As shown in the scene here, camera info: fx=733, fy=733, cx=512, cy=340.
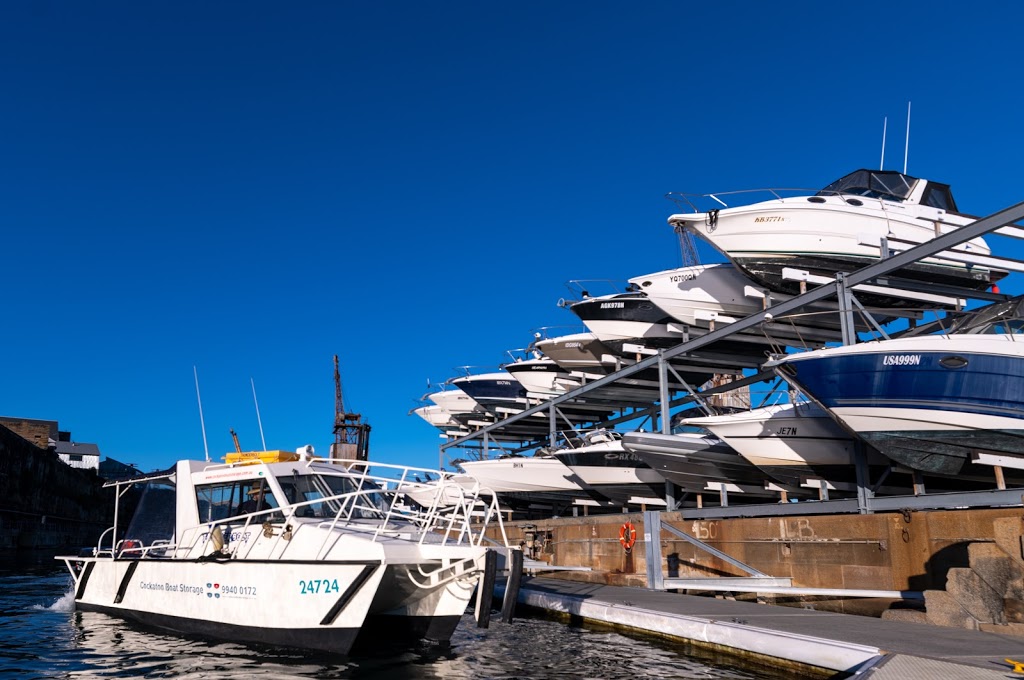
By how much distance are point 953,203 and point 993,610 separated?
1279cm

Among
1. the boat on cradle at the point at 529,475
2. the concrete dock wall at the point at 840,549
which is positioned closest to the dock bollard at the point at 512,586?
the concrete dock wall at the point at 840,549

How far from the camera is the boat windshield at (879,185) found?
17.8 m

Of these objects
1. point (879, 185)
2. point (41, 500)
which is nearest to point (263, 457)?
point (879, 185)

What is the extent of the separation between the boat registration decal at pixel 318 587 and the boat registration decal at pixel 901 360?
9.40 metres

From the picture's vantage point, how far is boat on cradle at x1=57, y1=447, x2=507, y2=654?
28.4 feet

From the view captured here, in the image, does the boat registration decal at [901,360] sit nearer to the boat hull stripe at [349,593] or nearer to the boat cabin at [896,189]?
the boat cabin at [896,189]

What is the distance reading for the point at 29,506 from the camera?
4325 cm

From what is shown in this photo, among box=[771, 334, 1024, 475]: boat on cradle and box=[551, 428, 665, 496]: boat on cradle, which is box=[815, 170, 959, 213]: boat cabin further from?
box=[551, 428, 665, 496]: boat on cradle

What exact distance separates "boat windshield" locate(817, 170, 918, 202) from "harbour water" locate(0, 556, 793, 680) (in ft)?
41.7

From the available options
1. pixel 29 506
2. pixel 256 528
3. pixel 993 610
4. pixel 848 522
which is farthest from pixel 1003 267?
pixel 29 506

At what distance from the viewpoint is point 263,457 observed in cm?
1113

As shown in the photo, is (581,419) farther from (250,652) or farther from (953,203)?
(250,652)

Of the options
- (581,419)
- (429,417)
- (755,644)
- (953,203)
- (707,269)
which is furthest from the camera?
(429,417)

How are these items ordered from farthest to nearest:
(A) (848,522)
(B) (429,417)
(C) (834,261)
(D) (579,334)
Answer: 1. (B) (429,417)
2. (D) (579,334)
3. (C) (834,261)
4. (A) (848,522)
